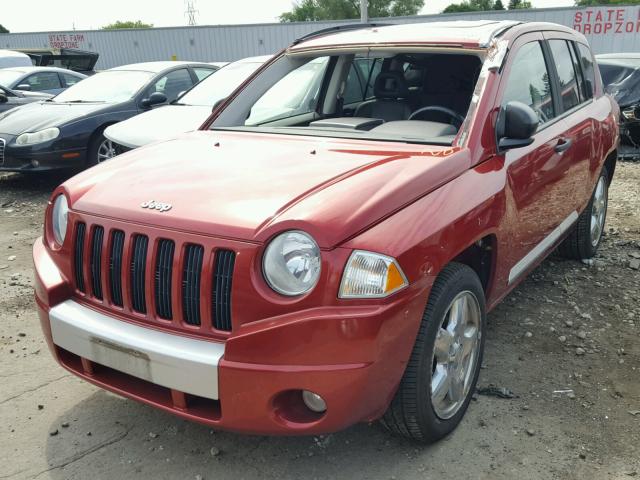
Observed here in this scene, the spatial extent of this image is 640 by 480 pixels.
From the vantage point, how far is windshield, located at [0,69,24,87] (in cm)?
1079

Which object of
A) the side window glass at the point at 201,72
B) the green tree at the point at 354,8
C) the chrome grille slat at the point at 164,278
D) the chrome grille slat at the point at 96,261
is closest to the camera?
the chrome grille slat at the point at 164,278

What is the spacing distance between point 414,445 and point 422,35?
221cm

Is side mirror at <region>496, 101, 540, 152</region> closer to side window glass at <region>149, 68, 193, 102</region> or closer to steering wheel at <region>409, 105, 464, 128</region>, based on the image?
steering wheel at <region>409, 105, 464, 128</region>

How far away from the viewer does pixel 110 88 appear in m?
8.47

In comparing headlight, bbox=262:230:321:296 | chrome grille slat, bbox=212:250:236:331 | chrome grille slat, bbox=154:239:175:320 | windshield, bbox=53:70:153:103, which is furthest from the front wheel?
headlight, bbox=262:230:321:296

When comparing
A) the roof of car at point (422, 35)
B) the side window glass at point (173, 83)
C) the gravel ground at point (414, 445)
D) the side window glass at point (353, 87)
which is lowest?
the gravel ground at point (414, 445)

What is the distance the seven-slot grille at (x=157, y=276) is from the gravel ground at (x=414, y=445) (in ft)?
2.35

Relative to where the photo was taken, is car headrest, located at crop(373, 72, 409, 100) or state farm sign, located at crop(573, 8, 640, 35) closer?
car headrest, located at crop(373, 72, 409, 100)

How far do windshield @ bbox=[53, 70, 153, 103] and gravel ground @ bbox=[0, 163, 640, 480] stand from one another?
15.8ft

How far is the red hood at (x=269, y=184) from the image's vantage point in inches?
90.2

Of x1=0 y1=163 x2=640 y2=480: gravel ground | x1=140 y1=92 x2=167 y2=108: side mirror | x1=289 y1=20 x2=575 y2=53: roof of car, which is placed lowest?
x1=0 y1=163 x2=640 y2=480: gravel ground

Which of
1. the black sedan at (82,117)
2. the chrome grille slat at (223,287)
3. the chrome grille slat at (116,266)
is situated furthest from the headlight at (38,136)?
the chrome grille slat at (223,287)

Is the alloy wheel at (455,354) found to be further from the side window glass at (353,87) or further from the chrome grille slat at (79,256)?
the side window glass at (353,87)

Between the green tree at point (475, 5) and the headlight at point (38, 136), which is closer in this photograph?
the headlight at point (38, 136)
